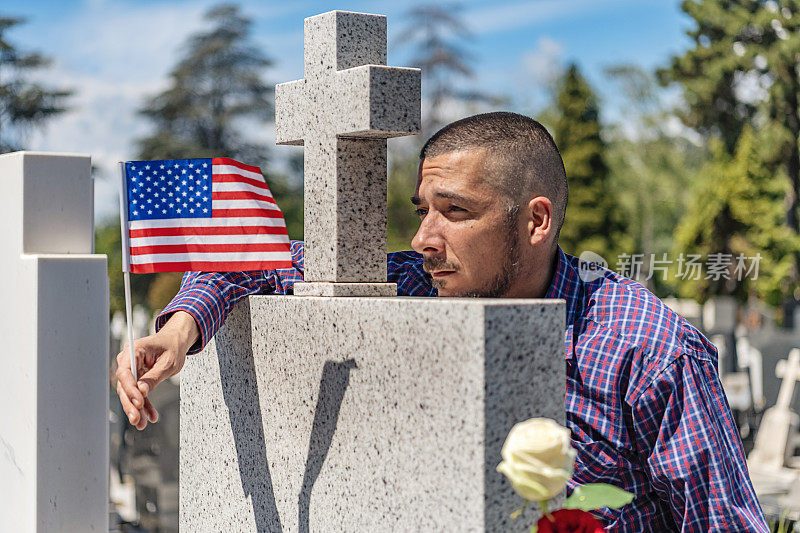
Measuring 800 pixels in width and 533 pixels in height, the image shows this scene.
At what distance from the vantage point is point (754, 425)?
11117 mm

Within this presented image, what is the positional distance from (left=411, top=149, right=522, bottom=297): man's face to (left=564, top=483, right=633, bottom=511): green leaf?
73 cm

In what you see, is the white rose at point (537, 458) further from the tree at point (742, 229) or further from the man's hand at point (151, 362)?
the tree at point (742, 229)

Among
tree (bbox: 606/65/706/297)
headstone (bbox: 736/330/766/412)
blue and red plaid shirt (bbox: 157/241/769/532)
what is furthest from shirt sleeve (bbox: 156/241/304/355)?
tree (bbox: 606/65/706/297)

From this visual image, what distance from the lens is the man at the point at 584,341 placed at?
2121 mm

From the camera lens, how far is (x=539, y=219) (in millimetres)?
2395

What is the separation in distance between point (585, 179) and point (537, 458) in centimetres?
2818

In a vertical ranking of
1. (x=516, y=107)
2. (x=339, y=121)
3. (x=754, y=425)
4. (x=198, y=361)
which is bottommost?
(x=754, y=425)

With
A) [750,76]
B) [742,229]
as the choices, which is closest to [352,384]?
[742,229]

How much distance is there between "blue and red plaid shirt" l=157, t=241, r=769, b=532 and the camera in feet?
6.93

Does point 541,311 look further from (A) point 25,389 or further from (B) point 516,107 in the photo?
(B) point 516,107

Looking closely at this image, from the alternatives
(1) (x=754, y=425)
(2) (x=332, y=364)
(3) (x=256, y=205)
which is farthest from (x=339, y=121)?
(1) (x=754, y=425)

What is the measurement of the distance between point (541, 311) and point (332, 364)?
1.93ft

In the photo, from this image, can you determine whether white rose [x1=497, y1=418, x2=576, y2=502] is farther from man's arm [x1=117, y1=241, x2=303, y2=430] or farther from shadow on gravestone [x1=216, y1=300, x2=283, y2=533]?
shadow on gravestone [x1=216, y1=300, x2=283, y2=533]

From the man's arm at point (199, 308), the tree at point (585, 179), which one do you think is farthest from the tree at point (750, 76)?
the man's arm at point (199, 308)
